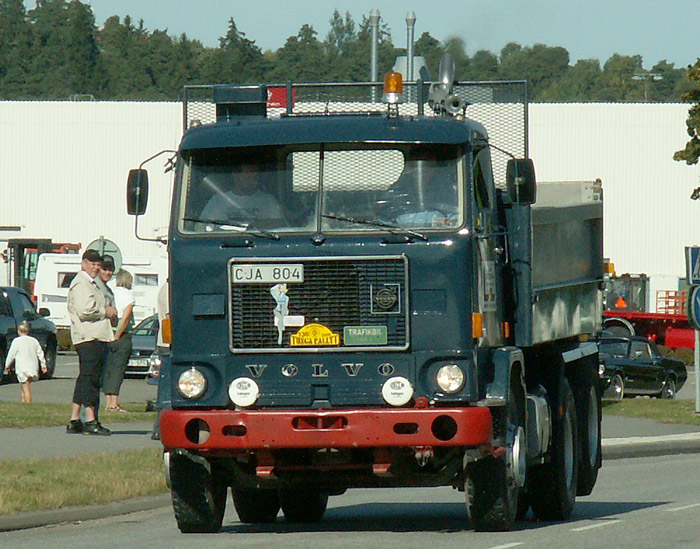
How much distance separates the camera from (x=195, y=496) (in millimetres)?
10664

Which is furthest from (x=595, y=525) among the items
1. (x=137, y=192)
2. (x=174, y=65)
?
(x=174, y=65)

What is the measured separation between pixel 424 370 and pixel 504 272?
1.58 m

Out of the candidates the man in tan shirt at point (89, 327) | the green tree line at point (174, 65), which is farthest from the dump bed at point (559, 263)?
the green tree line at point (174, 65)

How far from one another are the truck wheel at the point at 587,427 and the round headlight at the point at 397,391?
3926mm

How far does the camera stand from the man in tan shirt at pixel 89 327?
56.6ft

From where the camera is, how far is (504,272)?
11383mm

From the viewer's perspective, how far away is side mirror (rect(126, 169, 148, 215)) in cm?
1089

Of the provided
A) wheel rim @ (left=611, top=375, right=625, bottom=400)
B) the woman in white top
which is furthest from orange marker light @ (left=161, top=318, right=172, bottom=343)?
wheel rim @ (left=611, top=375, right=625, bottom=400)

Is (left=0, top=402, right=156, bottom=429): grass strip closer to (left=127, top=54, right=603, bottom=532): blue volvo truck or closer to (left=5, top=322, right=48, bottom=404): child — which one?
(left=5, top=322, right=48, bottom=404): child

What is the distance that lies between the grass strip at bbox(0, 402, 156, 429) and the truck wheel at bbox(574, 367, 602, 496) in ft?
24.5

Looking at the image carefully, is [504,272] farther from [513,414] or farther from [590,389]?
[590,389]

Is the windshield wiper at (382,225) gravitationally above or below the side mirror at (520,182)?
below

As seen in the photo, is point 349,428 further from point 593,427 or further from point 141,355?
point 141,355

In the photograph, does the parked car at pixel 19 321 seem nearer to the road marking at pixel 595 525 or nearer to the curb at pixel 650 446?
the curb at pixel 650 446
